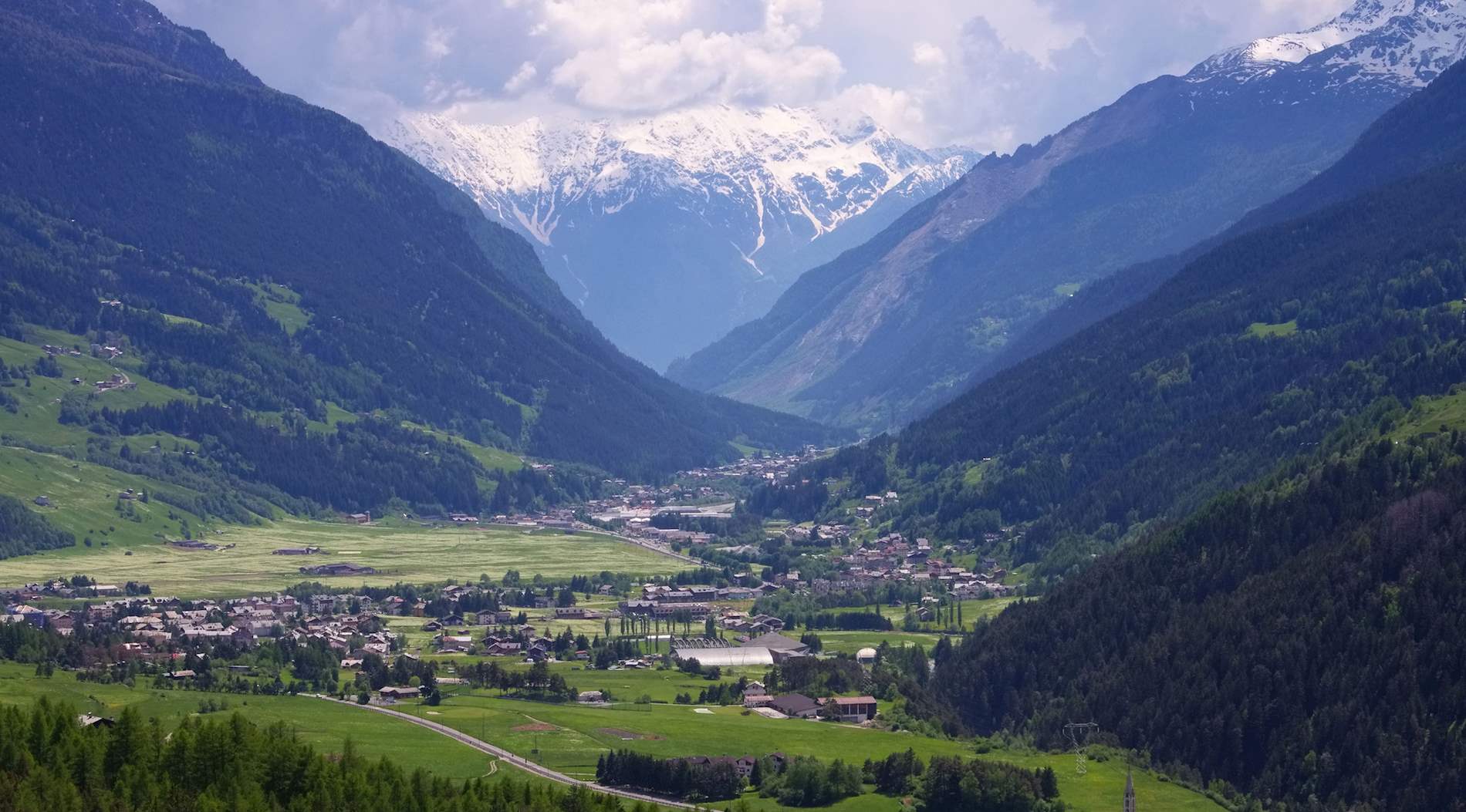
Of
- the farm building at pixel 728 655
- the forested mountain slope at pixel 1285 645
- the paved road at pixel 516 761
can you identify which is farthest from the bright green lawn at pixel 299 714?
the forested mountain slope at pixel 1285 645

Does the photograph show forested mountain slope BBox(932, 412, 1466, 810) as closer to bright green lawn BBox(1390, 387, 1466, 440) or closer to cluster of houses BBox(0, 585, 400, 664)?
bright green lawn BBox(1390, 387, 1466, 440)

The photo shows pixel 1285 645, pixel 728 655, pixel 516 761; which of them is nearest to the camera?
pixel 516 761

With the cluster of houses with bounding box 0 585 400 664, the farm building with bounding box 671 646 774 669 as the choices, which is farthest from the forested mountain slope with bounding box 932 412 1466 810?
the cluster of houses with bounding box 0 585 400 664

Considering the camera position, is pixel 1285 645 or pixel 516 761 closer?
pixel 516 761

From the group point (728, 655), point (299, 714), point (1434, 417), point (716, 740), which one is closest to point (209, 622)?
point (728, 655)

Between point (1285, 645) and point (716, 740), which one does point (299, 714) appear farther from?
point (1285, 645)

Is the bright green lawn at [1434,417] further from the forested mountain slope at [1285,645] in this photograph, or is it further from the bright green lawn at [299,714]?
the bright green lawn at [299,714]

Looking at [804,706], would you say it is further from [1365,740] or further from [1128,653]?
[1365,740]

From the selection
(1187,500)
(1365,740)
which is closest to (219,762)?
(1365,740)
